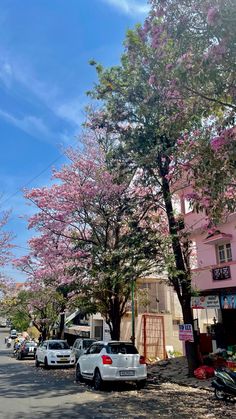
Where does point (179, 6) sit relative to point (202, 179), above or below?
above

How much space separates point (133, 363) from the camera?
1283 cm

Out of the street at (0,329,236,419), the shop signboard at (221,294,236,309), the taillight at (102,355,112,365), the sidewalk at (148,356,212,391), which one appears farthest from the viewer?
the shop signboard at (221,294,236,309)

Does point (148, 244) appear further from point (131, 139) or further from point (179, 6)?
point (179, 6)

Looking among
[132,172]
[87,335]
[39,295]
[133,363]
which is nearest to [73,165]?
[132,172]

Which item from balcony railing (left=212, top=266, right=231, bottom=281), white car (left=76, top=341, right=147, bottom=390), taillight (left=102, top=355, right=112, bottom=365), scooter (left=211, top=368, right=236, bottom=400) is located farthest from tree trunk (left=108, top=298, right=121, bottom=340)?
scooter (left=211, top=368, right=236, bottom=400)

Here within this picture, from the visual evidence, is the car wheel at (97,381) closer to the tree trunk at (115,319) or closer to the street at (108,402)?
the street at (108,402)

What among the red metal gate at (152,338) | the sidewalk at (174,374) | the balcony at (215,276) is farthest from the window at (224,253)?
the red metal gate at (152,338)

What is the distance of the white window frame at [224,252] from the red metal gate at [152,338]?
595 centimetres

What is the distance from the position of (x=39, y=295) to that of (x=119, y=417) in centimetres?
2777

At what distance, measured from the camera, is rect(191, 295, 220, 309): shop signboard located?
1784 centimetres

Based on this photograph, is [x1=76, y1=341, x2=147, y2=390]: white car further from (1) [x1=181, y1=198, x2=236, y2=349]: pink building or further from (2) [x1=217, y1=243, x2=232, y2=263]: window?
(2) [x1=217, y1=243, x2=232, y2=263]: window

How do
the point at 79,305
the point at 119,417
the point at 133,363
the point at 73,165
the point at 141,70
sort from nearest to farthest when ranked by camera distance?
the point at 119,417 < the point at 141,70 < the point at 133,363 < the point at 73,165 < the point at 79,305

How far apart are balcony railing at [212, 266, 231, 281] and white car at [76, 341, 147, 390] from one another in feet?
19.4

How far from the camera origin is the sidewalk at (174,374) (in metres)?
13.9
